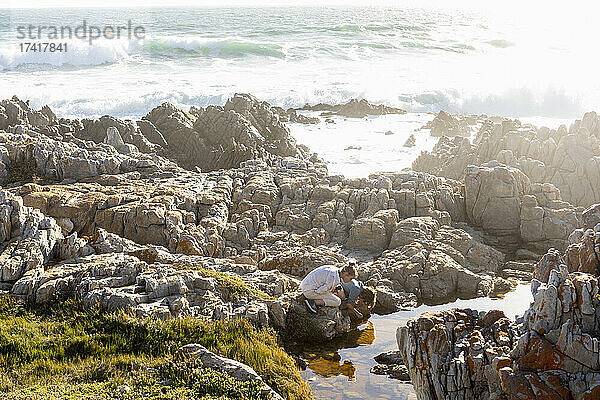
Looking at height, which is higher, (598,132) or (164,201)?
(598,132)

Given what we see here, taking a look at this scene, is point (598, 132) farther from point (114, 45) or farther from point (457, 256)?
point (114, 45)

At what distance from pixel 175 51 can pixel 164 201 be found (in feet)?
217

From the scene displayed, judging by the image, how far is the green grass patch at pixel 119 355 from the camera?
25.2 feet

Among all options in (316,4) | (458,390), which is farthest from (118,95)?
(316,4)

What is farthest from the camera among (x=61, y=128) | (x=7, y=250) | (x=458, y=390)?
(x=61, y=128)

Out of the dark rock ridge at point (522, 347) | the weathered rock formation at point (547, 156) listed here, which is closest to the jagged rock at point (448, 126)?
the weathered rock formation at point (547, 156)

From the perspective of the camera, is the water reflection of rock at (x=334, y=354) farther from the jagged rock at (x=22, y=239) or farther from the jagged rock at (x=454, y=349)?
the jagged rock at (x=22, y=239)

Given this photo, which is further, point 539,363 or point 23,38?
point 23,38

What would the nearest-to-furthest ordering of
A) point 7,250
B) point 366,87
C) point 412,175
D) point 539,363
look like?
1. point 539,363
2. point 7,250
3. point 412,175
4. point 366,87

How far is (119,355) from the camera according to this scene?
341 inches

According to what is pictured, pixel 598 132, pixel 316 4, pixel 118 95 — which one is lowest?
pixel 118 95

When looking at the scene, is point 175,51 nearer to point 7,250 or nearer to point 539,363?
point 7,250

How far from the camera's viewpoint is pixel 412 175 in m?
19.5

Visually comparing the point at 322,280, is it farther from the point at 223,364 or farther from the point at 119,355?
the point at 119,355
